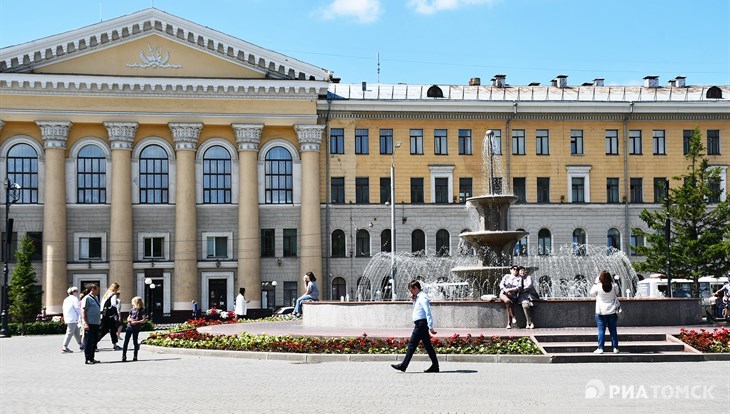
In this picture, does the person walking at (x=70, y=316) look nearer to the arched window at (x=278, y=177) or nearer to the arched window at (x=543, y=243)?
the arched window at (x=278, y=177)

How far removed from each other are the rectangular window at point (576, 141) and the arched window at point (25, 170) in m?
31.8

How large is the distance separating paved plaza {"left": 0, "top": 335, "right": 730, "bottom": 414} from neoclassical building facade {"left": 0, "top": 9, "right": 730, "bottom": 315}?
124 feet

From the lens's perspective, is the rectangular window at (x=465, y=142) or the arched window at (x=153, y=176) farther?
the rectangular window at (x=465, y=142)

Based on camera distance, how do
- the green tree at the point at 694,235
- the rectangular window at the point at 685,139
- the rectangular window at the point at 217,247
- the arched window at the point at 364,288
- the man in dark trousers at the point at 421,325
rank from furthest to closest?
the rectangular window at the point at 685,139 → the rectangular window at the point at 217,247 → the arched window at the point at 364,288 → the green tree at the point at 694,235 → the man in dark trousers at the point at 421,325

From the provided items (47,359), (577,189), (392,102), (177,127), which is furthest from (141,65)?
(47,359)

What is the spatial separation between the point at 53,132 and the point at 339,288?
1865 centimetres

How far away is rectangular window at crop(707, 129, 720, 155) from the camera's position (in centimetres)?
6650

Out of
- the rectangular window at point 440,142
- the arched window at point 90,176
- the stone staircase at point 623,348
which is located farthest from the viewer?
the rectangular window at point 440,142

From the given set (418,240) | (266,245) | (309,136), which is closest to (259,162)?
(309,136)

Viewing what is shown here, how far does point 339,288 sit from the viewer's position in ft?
209

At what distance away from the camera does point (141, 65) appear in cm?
6188

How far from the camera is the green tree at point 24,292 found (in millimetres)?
50938

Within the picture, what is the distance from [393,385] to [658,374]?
498 cm

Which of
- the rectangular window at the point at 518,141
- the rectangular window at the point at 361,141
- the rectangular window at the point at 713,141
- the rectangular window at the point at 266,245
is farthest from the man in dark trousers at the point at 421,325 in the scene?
the rectangular window at the point at 713,141
